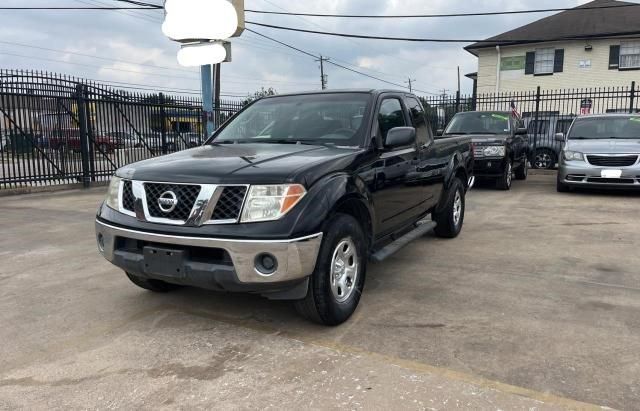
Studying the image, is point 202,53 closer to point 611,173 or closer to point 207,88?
point 207,88

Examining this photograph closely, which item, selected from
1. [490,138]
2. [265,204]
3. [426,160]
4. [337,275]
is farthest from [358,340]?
[490,138]

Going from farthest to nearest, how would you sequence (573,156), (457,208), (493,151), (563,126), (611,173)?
(563,126), (493,151), (573,156), (611,173), (457,208)

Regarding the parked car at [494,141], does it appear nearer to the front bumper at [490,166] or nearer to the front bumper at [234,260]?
the front bumper at [490,166]

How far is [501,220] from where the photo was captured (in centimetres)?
775

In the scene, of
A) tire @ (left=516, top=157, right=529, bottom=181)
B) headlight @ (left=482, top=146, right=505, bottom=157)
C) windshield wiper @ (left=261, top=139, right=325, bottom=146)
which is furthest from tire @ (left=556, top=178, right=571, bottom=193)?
windshield wiper @ (left=261, top=139, right=325, bottom=146)

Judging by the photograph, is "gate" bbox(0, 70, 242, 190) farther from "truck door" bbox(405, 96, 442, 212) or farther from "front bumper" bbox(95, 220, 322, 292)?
"front bumper" bbox(95, 220, 322, 292)

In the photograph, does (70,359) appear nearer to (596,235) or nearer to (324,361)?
(324,361)

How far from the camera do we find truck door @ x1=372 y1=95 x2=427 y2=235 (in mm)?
4270

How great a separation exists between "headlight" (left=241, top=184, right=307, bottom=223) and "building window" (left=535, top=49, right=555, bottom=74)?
2829cm

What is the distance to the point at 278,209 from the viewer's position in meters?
3.13

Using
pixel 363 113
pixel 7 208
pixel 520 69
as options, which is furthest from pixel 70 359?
pixel 520 69

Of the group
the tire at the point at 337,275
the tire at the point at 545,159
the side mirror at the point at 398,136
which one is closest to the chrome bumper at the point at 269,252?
the tire at the point at 337,275

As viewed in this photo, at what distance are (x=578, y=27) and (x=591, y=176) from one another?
2167 centimetres

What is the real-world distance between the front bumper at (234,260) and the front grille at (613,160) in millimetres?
8511
